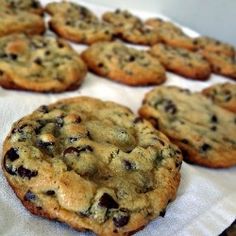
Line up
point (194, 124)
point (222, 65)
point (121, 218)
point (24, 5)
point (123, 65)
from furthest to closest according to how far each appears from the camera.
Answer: point (222, 65) < point (24, 5) < point (123, 65) < point (194, 124) < point (121, 218)

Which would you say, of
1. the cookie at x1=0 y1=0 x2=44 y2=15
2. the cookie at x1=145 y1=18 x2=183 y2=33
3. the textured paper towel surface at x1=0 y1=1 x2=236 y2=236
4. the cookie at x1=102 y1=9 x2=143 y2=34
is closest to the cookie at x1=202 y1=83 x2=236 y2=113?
the textured paper towel surface at x1=0 y1=1 x2=236 y2=236

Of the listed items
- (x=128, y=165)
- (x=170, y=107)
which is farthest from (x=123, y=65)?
(x=128, y=165)

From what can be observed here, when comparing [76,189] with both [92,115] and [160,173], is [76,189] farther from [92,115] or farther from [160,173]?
[92,115]

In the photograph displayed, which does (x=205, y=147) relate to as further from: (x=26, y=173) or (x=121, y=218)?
(x=26, y=173)

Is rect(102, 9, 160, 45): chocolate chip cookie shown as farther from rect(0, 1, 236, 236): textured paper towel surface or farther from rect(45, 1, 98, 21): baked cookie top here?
rect(0, 1, 236, 236): textured paper towel surface

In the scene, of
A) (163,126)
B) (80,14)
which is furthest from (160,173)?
(80,14)

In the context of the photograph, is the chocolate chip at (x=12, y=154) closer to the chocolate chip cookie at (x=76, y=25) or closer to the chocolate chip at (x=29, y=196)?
the chocolate chip at (x=29, y=196)
